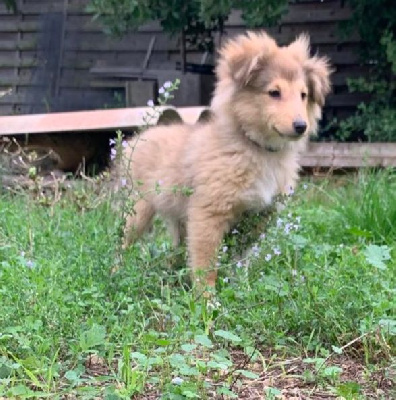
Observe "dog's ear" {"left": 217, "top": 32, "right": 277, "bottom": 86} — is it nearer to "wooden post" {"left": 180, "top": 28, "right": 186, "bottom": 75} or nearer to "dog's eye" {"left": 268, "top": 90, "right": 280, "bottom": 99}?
"dog's eye" {"left": 268, "top": 90, "right": 280, "bottom": 99}

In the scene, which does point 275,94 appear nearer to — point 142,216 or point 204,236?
point 204,236

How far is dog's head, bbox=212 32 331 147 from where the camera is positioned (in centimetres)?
408

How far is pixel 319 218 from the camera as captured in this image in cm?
578

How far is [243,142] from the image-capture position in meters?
4.20

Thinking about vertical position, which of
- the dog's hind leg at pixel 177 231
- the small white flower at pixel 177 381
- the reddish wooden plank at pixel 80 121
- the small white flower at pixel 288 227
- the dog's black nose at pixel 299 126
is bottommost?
the dog's hind leg at pixel 177 231

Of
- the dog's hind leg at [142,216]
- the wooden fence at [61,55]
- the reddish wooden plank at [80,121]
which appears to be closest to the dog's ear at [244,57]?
Result: the dog's hind leg at [142,216]

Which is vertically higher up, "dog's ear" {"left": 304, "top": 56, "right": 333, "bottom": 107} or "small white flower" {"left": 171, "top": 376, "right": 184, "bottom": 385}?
"dog's ear" {"left": 304, "top": 56, "right": 333, "bottom": 107}

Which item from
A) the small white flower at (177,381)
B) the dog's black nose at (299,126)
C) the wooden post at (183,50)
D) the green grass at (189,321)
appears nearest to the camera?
the small white flower at (177,381)

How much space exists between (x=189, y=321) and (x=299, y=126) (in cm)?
126

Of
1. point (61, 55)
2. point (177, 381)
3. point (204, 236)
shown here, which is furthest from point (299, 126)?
point (61, 55)

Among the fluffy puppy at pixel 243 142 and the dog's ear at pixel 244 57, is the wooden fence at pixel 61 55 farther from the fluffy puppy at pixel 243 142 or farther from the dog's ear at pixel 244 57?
the fluffy puppy at pixel 243 142

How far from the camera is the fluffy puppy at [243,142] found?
407 centimetres

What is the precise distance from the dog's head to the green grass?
0.51m

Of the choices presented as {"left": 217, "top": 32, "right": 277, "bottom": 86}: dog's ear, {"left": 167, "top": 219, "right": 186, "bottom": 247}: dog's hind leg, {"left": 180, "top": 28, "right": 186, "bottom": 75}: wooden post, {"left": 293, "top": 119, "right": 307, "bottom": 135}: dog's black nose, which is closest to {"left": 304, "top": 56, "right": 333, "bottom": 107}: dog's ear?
{"left": 217, "top": 32, "right": 277, "bottom": 86}: dog's ear
